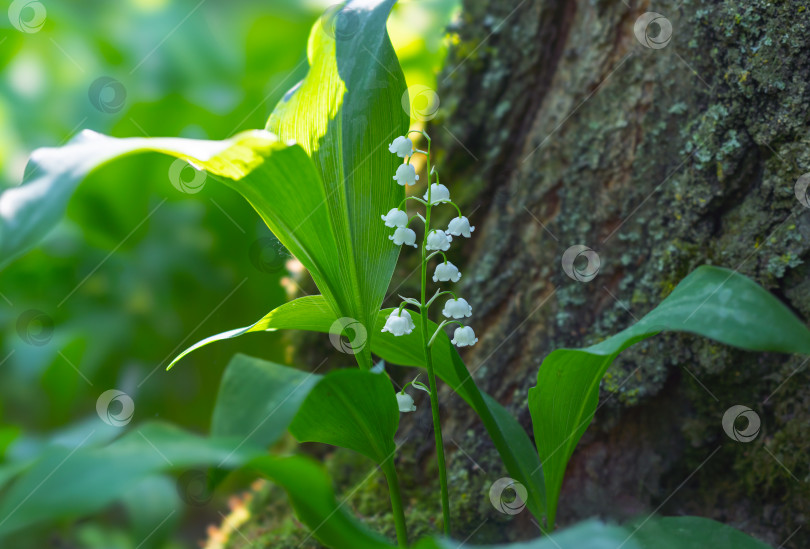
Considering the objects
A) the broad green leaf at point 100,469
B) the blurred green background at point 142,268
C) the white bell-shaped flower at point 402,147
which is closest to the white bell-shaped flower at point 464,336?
the white bell-shaped flower at point 402,147

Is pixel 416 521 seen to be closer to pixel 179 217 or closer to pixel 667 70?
pixel 667 70

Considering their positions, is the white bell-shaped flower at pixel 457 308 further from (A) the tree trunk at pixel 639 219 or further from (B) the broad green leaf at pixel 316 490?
(A) the tree trunk at pixel 639 219

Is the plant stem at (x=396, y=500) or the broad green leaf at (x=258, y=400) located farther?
the plant stem at (x=396, y=500)

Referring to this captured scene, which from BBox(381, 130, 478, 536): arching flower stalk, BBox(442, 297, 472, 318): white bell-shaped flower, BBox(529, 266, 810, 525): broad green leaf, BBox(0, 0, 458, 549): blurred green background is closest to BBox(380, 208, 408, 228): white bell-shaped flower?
BBox(381, 130, 478, 536): arching flower stalk

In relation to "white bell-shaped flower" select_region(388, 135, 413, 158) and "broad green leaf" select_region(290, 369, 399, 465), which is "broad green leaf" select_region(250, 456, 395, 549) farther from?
"white bell-shaped flower" select_region(388, 135, 413, 158)

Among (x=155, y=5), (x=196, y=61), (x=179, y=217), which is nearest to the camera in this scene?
(x=179, y=217)

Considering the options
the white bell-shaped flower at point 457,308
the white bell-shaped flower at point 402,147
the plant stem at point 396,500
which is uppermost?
the white bell-shaped flower at point 402,147

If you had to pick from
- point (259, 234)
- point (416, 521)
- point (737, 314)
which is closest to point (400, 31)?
point (259, 234)
